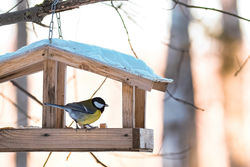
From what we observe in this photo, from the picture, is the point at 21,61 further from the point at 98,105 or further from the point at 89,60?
the point at 98,105

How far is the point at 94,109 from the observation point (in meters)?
3.54

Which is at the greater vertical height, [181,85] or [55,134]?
[181,85]

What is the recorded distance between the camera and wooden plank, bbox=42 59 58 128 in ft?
11.3

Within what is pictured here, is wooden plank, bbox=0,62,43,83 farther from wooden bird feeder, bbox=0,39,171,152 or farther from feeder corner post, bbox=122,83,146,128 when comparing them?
feeder corner post, bbox=122,83,146,128

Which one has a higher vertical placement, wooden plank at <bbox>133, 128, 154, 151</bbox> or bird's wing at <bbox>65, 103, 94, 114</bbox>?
bird's wing at <bbox>65, 103, 94, 114</bbox>

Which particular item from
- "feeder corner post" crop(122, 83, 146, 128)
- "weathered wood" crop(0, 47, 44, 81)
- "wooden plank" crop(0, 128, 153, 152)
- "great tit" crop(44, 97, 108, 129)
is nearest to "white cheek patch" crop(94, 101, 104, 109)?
"great tit" crop(44, 97, 108, 129)

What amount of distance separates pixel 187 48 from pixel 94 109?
23.8ft

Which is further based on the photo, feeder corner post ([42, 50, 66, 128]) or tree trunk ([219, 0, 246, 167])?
tree trunk ([219, 0, 246, 167])

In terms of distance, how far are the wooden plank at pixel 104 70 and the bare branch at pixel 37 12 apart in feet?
1.14

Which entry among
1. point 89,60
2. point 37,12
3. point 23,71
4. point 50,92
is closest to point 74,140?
point 50,92

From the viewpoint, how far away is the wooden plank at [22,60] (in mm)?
3461

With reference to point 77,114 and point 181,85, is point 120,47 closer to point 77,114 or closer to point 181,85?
point 181,85

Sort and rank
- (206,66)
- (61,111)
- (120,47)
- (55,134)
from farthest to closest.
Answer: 1. (206,66)
2. (120,47)
3. (61,111)
4. (55,134)

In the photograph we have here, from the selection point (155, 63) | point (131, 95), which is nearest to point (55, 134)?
point (131, 95)
